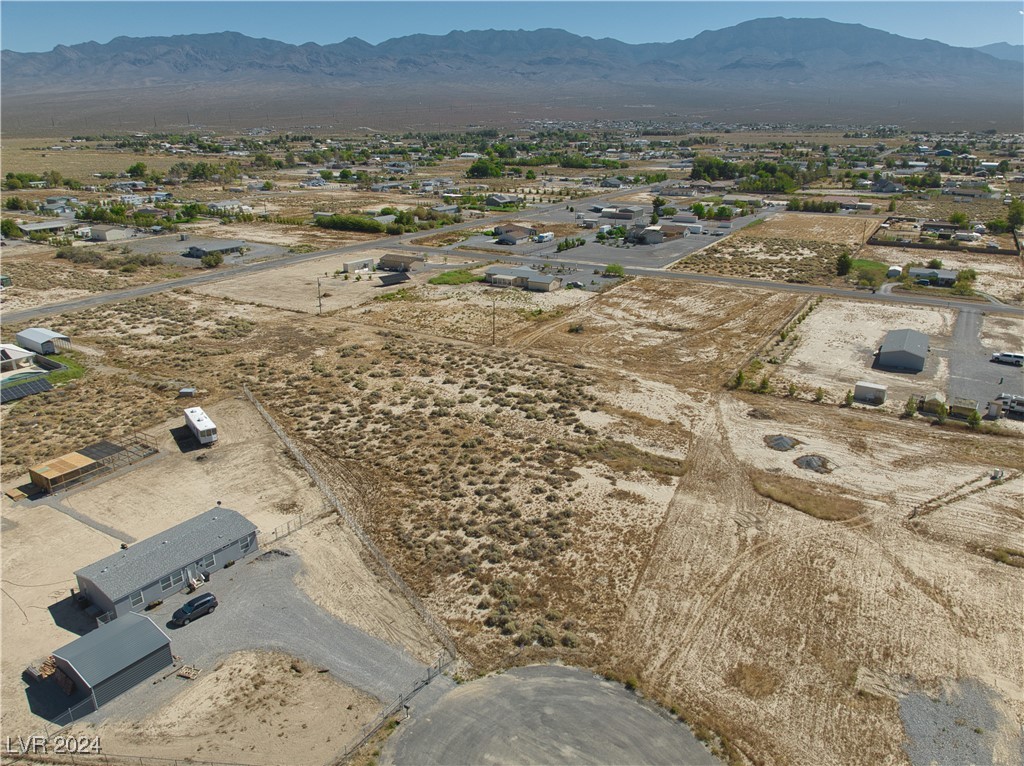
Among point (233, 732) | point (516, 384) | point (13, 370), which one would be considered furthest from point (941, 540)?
point (13, 370)

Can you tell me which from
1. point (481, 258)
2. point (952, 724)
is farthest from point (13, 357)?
point (952, 724)

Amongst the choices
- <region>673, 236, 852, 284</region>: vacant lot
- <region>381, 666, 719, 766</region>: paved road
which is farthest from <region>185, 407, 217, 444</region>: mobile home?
<region>673, 236, 852, 284</region>: vacant lot

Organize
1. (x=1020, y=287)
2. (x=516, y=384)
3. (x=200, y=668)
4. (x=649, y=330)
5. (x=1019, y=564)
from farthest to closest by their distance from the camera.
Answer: (x=1020, y=287) < (x=649, y=330) < (x=516, y=384) < (x=1019, y=564) < (x=200, y=668)

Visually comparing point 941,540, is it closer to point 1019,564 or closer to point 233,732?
point 1019,564

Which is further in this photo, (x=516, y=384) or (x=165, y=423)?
(x=516, y=384)

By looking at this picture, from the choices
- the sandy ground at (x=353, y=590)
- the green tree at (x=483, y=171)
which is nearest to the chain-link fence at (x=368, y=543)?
the sandy ground at (x=353, y=590)
